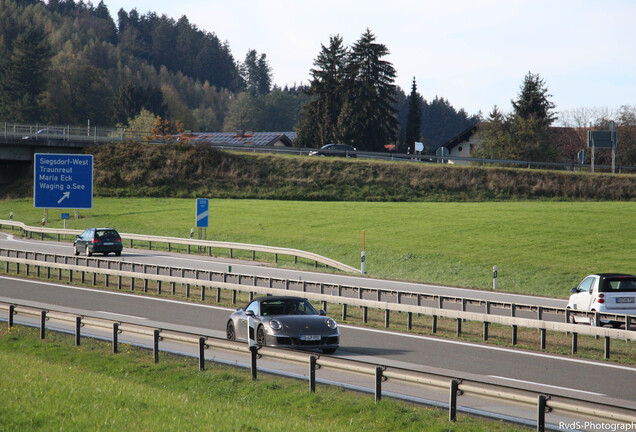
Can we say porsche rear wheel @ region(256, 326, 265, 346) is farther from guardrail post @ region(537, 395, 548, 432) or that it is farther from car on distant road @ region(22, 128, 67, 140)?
car on distant road @ region(22, 128, 67, 140)

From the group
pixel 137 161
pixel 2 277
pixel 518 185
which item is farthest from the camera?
pixel 137 161

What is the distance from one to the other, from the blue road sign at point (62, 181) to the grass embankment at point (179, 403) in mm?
→ 27092

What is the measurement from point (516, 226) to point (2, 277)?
26705 millimetres

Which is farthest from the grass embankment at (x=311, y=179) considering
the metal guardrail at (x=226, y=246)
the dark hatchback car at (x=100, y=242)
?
the dark hatchback car at (x=100, y=242)

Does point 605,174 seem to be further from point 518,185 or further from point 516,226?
point 516,226

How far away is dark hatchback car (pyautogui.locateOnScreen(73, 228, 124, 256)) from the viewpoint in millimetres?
37844

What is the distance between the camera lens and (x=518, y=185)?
6106 centimetres

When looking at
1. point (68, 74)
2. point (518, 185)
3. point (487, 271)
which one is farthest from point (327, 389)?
point (68, 74)

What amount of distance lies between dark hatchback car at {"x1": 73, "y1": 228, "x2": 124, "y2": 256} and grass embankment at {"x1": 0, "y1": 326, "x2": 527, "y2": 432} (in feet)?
82.7

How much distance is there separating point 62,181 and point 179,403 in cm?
3177

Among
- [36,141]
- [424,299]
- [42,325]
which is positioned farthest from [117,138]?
[42,325]

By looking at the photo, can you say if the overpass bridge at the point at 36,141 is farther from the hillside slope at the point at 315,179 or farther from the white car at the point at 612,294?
the white car at the point at 612,294

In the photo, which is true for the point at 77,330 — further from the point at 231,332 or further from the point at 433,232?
the point at 433,232

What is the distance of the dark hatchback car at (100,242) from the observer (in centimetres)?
3784
